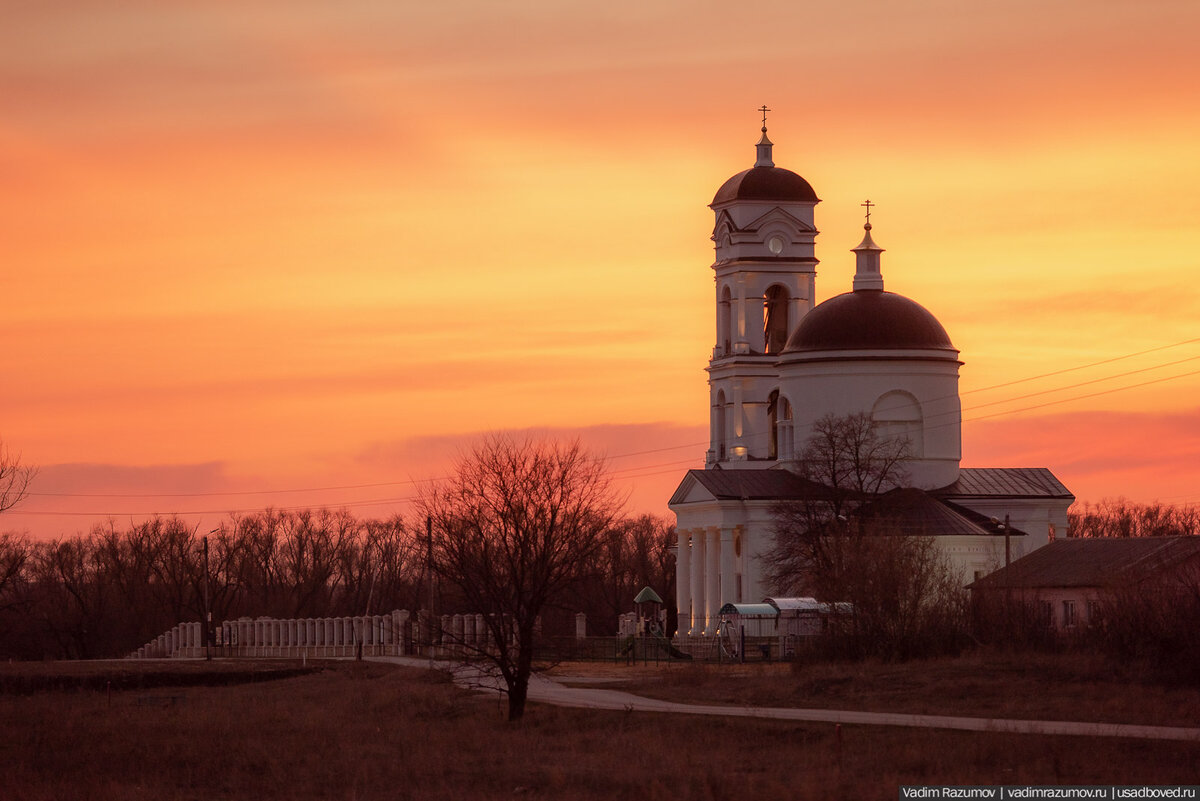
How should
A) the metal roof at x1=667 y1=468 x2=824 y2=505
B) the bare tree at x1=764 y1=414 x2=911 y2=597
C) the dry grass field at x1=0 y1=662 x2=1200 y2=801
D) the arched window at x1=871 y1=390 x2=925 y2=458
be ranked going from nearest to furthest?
the dry grass field at x1=0 y1=662 x2=1200 y2=801, the bare tree at x1=764 y1=414 x2=911 y2=597, the metal roof at x1=667 y1=468 x2=824 y2=505, the arched window at x1=871 y1=390 x2=925 y2=458

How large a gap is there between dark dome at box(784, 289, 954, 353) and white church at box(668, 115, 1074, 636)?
0.06 metres

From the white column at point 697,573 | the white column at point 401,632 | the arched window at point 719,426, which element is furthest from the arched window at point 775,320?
the white column at point 401,632

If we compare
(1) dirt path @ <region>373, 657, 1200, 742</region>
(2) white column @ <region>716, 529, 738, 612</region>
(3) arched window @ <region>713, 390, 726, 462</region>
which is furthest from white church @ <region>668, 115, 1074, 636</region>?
(1) dirt path @ <region>373, 657, 1200, 742</region>

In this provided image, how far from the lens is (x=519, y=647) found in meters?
39.3

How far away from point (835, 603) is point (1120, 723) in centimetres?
1771

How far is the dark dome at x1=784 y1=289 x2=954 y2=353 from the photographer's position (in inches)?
3017

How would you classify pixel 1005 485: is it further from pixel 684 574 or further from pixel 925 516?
pixel 684 574

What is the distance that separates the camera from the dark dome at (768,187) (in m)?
84.1

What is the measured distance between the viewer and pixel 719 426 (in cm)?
8669

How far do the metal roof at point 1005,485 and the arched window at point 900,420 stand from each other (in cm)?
220

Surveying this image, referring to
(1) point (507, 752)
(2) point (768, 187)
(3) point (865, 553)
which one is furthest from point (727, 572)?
(1) point (507, 752)

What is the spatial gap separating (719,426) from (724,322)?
472cm

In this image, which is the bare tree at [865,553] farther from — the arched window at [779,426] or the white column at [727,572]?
the arched window at [779,426]

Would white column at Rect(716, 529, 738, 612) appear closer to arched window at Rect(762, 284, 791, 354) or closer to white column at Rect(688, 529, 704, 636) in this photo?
white column at Rect(688, 529, 704, 636)
